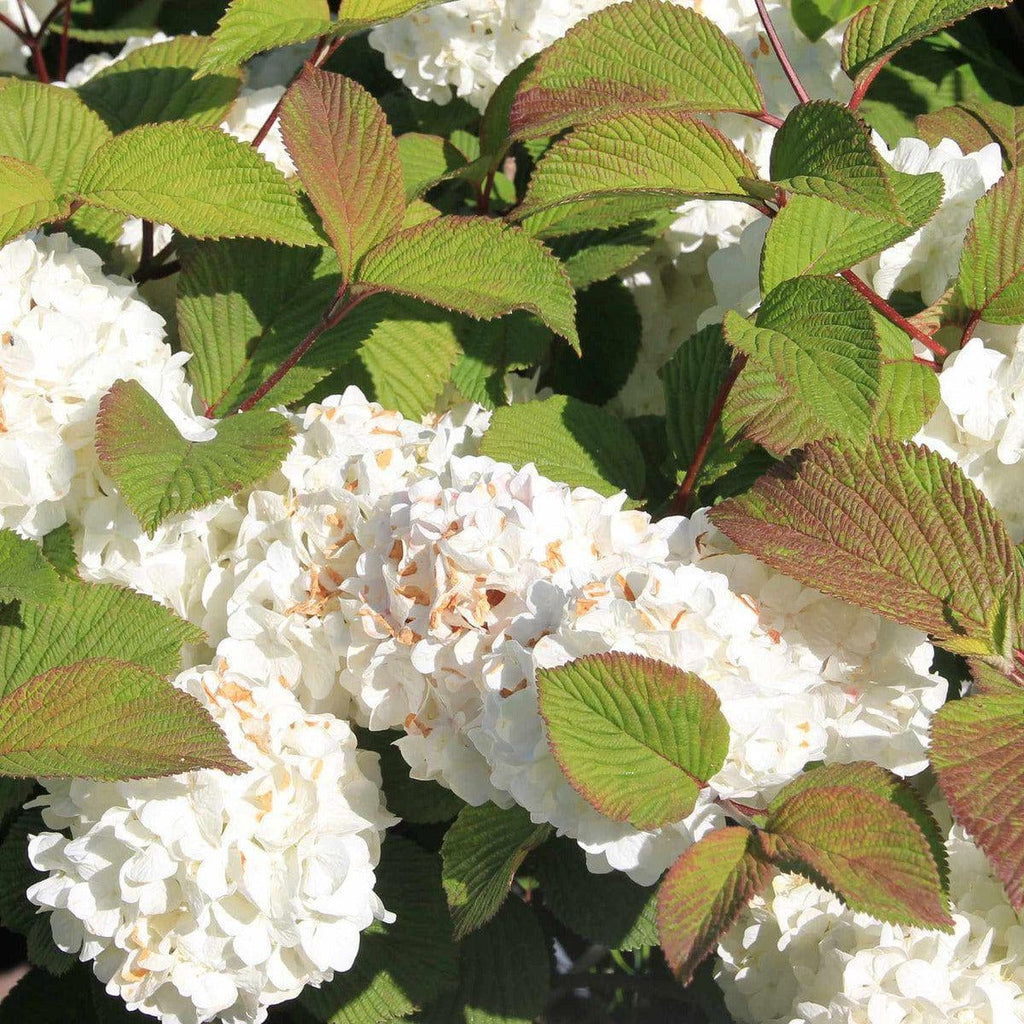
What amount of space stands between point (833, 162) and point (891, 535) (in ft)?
0.77

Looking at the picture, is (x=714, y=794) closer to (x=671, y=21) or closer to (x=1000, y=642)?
(x=1000, y=642)

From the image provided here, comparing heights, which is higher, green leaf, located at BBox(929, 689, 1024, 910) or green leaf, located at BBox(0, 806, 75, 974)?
green leaf, located at BBox(929, 689, 1024, 910)

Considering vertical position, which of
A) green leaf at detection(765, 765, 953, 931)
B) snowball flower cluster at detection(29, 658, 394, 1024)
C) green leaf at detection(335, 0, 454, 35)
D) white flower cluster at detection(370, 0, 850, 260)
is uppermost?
green leaf at detection(335, 0, 454, 35)

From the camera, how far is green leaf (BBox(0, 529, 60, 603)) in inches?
29.7

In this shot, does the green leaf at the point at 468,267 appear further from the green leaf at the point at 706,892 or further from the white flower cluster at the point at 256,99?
the green leaf at the point at 706,892

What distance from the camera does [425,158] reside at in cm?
114

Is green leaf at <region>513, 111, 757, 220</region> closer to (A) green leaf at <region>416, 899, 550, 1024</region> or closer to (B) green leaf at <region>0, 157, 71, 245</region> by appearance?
(B) green leaf at <region>0, 157, 71, 245</region>

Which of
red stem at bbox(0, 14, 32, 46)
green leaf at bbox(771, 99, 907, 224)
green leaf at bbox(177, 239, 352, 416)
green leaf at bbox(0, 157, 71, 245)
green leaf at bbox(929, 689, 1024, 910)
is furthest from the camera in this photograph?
red stem at bbox(0, 14, 32, 46)

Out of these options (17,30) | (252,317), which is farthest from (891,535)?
(17,30)

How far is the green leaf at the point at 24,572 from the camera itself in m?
0.75

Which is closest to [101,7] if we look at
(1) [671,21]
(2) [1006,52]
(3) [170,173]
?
(3) [170,173]

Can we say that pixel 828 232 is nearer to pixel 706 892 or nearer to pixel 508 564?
pixel 508 564

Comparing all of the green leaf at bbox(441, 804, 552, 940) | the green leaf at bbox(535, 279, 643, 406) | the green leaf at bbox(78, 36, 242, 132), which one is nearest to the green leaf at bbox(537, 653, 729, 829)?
the green leaf at bbox(441, 804, 552, 940)

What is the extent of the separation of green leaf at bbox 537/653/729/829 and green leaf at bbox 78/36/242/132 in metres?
0.67
